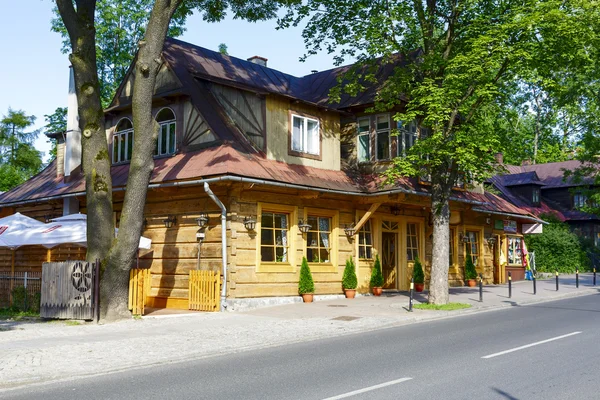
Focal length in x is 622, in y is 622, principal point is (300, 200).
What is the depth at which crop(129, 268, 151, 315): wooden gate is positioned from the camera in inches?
645

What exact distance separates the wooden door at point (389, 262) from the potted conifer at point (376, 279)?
68.5 inches

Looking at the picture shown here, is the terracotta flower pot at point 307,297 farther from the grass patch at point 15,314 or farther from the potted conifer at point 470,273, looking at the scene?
the potted conifer at point 470,273

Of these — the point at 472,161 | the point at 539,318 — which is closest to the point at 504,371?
the point at 539,318

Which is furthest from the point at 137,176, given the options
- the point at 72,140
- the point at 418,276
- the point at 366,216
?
the point at 418,276

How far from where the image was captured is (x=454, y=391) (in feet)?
24.0

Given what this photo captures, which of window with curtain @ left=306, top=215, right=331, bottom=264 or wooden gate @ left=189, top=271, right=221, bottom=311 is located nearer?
wooden gate @ left=189, top=271, right=221, bottom=311

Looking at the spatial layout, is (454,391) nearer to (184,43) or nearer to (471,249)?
(184,43)

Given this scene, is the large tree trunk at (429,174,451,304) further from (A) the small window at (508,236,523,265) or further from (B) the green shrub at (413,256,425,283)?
(A) the small window at (508,236,523,265)

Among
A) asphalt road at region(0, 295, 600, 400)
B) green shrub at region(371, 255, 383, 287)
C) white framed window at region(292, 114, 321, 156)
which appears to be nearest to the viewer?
asphalt road at region(0, 295, 600, 400)

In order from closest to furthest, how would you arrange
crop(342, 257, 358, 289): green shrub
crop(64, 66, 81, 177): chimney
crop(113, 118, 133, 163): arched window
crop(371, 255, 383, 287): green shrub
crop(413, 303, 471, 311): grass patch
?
1. crop(413, 303, 471, 311): grass patch
2. crop(342, 257, 358, 289): green shrub
3. crop(113, 118, 133, 163): arched window
4. crop(371, 255, 383, 287): green shrub
5. crop(64, 66, 81, 177): chimney

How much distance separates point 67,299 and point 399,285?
13.4 metres

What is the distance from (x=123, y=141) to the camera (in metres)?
22.4

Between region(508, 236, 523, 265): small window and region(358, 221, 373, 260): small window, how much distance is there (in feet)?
42.3

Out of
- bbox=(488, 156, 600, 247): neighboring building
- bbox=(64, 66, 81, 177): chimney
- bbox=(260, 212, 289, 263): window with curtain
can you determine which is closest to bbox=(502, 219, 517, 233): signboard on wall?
bbox=(488, 156, 600, 247): neighboring building
